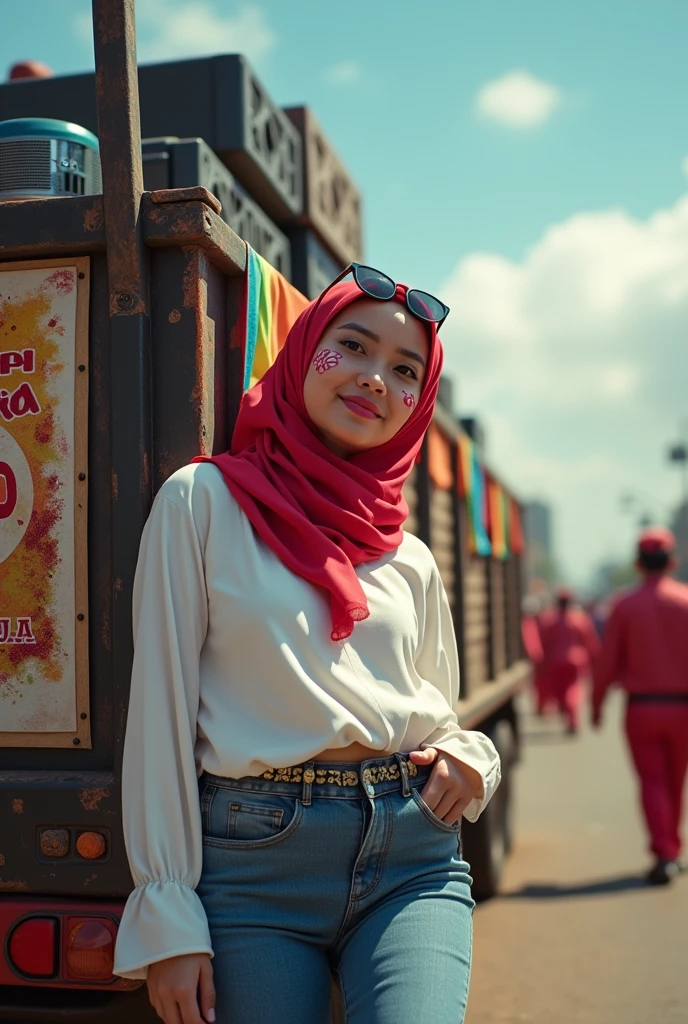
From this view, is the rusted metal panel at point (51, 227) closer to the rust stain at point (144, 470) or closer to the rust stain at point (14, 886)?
the rust stain at point (144, 470)

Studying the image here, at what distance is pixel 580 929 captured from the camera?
5273 mm

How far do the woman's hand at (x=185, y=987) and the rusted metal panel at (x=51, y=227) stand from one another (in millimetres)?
1529

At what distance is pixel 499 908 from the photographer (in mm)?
5719

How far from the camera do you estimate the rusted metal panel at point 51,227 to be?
240 cm

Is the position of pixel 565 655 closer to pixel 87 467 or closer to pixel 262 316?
pixel 262 316

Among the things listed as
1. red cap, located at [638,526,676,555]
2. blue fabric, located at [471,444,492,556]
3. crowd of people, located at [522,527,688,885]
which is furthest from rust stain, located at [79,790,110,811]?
red cap, located at [638,526,676,555]

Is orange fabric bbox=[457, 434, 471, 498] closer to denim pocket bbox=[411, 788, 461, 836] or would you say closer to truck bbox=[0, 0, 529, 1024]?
truck bbox=[0, 0, 529, 1024]

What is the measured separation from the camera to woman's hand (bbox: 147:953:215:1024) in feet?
6.10

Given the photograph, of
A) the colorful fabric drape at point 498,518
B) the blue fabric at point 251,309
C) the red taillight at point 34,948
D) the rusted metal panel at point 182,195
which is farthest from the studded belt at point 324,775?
the colorful fabric drape at point 498,518

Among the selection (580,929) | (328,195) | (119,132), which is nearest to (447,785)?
(119,132)

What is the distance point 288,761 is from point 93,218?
130cm

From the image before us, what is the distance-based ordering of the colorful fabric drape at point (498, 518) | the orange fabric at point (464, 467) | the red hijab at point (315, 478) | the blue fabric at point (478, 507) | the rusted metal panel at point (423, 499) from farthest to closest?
the colorful fabric drape at point (498, 518) → the blue fabric at point (478, 507) → the orange fabric at point (464, 467) → the rusted metal panel at point (423, 499) → the red hijab at point (315, 478)

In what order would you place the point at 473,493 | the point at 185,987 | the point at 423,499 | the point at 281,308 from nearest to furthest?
1. the point at 185,987
2. the point at 281,308
3. the point at 423,499
4. the point at 473,493

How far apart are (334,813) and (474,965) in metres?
3.17
